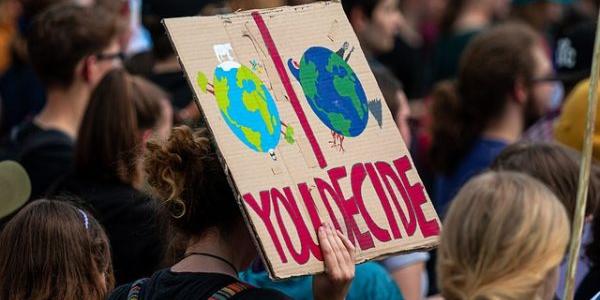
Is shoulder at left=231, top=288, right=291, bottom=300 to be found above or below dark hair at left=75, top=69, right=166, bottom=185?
below

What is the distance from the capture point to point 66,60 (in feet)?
16.1

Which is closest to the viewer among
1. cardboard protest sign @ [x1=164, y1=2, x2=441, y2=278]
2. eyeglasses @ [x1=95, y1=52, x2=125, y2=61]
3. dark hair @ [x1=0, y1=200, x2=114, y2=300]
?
cardboard protest sign @ [x1=164, y1=2, x2=441, y2=278]

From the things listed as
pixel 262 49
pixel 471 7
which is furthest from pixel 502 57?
pixel 471 7

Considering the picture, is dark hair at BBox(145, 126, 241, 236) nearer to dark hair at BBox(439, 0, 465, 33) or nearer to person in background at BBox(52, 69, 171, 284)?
person in background at BBox(52, 69, 171, 284)

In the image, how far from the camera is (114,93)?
4.23 m

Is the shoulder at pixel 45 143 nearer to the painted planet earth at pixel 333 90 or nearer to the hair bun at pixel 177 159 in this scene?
the hair bun at pixel 177 159

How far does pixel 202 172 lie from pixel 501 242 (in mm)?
744

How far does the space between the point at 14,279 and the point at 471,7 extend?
18.7ft

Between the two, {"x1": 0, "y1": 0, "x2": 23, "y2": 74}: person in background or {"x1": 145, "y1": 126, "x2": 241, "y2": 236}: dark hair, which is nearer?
{"x1": 145, "y1": 126, "x2": 241, "y2": 236}: dark hair

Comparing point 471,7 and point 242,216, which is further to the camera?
point 471,7

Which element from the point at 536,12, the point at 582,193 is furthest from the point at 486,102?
the point at 536,12

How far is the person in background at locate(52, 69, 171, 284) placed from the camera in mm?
3922

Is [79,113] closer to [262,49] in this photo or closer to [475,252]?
[262,49]

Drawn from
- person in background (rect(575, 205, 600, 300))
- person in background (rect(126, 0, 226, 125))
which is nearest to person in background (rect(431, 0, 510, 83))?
person in background (rect(126, 0, 226, 125))
